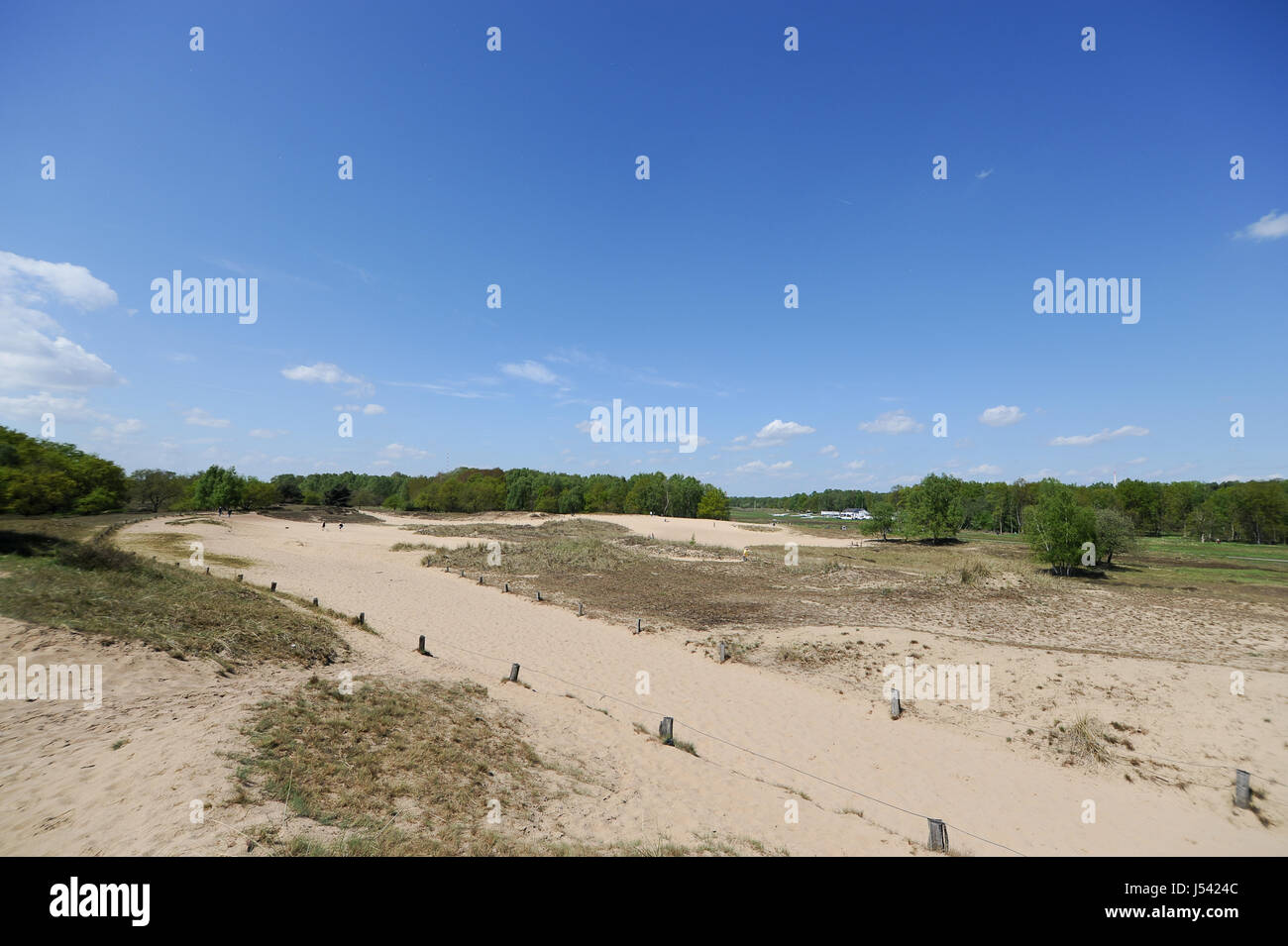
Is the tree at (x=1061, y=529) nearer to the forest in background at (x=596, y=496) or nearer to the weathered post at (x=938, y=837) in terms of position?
the forest in background at (x=596, y=496)

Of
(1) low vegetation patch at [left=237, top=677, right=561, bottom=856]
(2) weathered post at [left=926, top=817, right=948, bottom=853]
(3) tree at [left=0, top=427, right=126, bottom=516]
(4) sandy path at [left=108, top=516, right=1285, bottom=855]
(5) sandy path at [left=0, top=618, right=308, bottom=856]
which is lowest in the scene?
(4) sandy path at [left=108, top=516, right=1285, bottom=855]

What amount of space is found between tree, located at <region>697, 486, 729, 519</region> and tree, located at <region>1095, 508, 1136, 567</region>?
70464mm

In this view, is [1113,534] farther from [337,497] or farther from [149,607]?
[337,497]

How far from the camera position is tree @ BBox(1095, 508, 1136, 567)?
44.4 meters

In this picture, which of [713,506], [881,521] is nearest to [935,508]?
[881,521]

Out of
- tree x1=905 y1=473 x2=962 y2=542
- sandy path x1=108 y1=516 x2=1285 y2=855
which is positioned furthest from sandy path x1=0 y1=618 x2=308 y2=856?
tree x1=905 y1=473 x2=962 y2=542

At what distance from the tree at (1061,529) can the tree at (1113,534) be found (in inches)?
65.1

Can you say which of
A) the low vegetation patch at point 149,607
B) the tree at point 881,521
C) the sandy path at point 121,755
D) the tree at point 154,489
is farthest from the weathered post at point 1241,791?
the tree at point 154,489

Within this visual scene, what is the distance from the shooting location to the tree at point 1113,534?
44.4 m

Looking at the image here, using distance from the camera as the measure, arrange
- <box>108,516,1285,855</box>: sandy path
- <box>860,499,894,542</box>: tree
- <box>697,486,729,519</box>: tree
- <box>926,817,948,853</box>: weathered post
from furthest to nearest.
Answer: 1. <box>697,486,729,519</box>: tree
2. <box>860,499,894,542</box>: tree
3. <box>108,516,1285,855</box>: sandy path
4. <box>926,817,948,853</box>: weathered post

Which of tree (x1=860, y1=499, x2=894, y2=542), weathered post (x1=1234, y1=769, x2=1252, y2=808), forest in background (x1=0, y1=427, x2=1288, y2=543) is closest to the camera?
weathered post (x1=1234, y1=769, x2=1252, y2=808)

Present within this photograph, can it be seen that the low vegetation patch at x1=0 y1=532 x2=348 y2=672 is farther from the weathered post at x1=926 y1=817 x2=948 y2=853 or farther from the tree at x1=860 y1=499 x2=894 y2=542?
the tree at x1=860 y1=499 x2=894 y2=542

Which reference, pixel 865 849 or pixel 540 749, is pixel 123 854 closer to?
pixel 540 749
